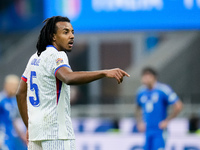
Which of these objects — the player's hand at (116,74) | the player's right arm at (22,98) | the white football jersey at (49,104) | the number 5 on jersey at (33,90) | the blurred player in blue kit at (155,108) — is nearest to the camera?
the player's hand at (116,74)

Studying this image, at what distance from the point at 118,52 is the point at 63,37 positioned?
18756mm

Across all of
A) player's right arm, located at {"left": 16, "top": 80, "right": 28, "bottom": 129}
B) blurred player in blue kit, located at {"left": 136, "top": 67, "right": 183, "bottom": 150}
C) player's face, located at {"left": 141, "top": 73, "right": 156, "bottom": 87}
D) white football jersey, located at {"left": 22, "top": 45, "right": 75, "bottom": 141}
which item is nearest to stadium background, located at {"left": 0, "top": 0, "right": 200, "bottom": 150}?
blurred player in blue kit, located at {"left": 136, "top": 67, "right": 183, "bottom": 150}

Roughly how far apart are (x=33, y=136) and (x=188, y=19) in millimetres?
8773

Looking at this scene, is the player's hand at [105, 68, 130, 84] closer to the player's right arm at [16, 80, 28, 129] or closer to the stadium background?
the player's right arm at [16, 80, 28, 129]

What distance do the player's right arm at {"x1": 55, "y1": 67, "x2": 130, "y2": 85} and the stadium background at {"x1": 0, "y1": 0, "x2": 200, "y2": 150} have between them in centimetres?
676

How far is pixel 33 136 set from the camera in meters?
4.67

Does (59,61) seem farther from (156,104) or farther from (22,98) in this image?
(156,104)

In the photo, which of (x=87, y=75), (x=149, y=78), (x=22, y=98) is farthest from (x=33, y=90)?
(x=149, y=78)

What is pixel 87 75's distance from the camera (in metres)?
4.24

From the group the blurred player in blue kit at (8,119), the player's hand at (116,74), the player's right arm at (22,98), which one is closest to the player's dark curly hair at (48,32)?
the player's right arm at (22,98)

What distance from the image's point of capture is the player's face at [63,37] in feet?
15.4

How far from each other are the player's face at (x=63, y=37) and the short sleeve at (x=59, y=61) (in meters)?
0.16

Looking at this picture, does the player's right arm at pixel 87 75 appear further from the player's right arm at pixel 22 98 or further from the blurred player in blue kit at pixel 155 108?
the blurred player in blue kit at pixel 155 108

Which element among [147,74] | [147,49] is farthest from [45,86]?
[147,49]
